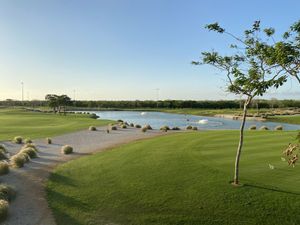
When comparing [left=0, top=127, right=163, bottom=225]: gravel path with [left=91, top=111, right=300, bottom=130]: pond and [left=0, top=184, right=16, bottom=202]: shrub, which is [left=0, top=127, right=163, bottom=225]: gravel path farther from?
[left=91, top=111, right=300, bottom=130]: pond

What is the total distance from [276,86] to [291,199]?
5391 mm

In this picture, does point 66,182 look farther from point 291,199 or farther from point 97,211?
point 291,199

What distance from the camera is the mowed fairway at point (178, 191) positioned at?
12242 millimetres

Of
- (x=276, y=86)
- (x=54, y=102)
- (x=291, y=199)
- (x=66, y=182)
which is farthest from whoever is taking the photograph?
(x=54, y=102)

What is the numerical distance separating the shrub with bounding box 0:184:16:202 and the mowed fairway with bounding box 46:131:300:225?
1465mm

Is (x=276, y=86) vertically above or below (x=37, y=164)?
above

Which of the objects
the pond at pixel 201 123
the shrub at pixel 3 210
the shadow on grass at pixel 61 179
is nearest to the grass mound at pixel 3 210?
the shrub at pixel 3 210

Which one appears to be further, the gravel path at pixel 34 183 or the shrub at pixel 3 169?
the shrub at pixel 3 169

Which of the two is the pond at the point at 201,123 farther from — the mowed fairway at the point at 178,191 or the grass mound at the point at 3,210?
the grass mound at the point at 3,210

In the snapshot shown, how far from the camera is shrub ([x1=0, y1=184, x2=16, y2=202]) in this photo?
13.8 metres

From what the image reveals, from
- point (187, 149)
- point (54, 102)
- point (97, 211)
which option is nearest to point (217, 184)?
point (97, 211)

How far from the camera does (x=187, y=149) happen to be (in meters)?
22.8

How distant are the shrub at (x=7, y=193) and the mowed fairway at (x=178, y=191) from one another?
4.81ft

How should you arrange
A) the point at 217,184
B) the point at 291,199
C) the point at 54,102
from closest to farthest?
the point at 291,199, the point at 217,184, the point at 54,102
